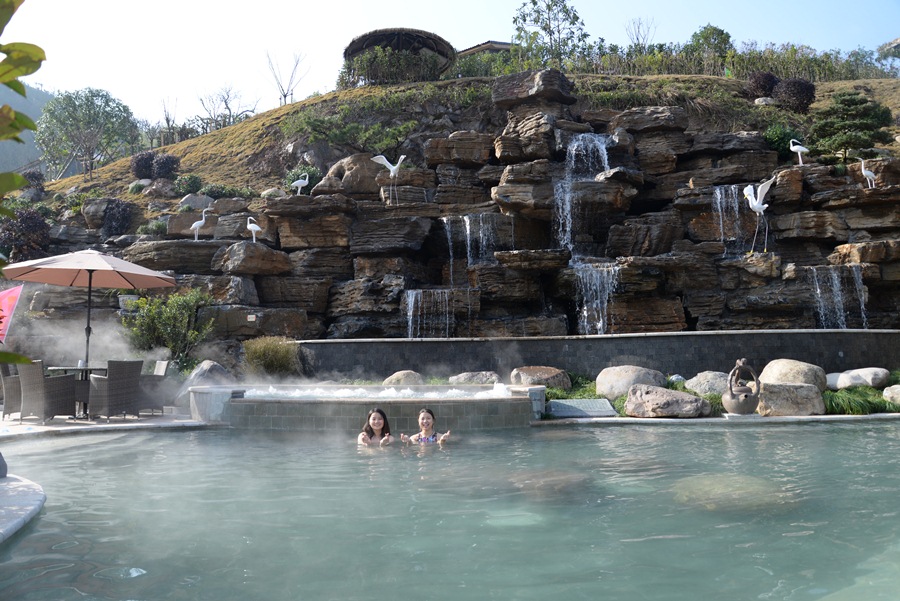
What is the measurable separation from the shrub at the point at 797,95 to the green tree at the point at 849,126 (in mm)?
6302

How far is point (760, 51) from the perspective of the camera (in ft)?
116

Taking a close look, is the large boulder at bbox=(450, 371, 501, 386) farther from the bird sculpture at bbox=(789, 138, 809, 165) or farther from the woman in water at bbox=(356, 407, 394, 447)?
the bird sculpture at bbox=(789, 138, 809, 165)

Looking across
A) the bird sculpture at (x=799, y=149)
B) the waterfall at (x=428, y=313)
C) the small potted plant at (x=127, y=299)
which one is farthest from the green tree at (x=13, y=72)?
the bird sculpture at (x=799, y=149)

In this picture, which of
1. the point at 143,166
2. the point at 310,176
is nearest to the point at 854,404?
the point at 310,176

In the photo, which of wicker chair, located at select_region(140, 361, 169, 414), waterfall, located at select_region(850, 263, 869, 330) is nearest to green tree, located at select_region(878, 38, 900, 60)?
waterfall, located at select_region(850, 263, 869, 330)

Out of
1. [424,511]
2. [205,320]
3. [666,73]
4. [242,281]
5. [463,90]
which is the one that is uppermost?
[666,73]

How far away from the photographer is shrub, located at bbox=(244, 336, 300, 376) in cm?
1230

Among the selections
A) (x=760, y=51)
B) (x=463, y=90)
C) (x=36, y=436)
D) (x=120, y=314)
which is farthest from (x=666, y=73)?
(x=36, y=436)

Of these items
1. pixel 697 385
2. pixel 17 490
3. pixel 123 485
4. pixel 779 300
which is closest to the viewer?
pixel 17 490

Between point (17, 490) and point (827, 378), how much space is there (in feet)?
38.0

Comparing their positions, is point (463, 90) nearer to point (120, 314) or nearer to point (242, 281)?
point (242, 281)

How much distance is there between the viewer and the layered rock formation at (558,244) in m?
16.0

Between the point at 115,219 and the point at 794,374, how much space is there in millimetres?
22663

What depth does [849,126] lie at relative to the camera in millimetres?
21500
